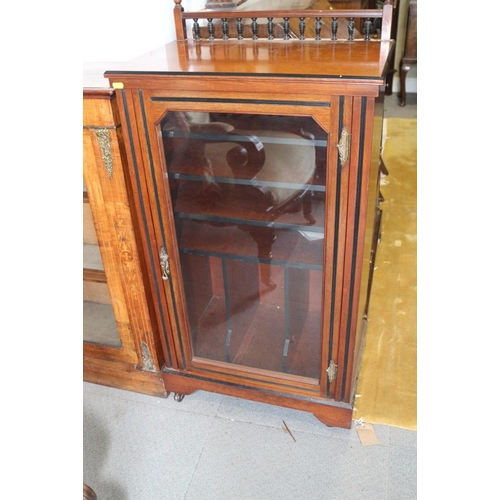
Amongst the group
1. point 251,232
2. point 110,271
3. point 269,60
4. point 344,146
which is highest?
point 269,60

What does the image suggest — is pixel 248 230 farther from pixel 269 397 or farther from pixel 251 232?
pixel 269 397

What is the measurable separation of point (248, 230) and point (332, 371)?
42cm

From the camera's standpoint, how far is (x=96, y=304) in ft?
4.89

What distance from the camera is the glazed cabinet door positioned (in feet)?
3.37

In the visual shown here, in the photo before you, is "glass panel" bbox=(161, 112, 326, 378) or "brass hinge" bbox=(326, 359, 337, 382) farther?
"brass hinge" bbox=(326, 359, 337, 382)

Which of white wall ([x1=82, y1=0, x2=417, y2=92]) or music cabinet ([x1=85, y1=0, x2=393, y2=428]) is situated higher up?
white wall ([x1=82, y1=0, x2=417, y2=92])

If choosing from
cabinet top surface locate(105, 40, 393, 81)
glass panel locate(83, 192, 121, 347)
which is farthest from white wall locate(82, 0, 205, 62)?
glass panel locate(83, 192, 121, 347)

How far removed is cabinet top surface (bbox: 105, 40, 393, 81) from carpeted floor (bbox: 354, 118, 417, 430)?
3.14 ft

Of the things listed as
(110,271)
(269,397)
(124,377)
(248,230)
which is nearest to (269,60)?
(248,230)

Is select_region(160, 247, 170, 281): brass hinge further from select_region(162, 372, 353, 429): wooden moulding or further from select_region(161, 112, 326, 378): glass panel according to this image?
select_region(162, 372, 353, 429): wooden moulding
